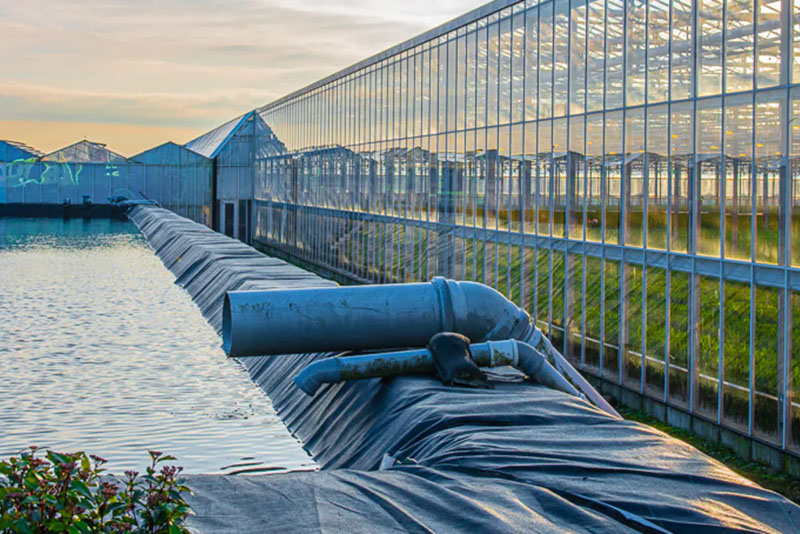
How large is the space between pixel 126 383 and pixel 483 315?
6557 millimetres

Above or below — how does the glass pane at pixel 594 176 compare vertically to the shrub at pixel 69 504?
above

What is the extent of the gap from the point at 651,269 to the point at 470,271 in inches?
339

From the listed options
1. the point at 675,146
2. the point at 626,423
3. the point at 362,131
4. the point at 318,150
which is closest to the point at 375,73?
the point at 362,131

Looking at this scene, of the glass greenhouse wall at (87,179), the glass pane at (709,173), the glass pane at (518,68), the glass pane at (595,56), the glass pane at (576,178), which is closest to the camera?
the glass pane at (709,173)

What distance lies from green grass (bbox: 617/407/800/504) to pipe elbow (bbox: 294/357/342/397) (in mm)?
5470

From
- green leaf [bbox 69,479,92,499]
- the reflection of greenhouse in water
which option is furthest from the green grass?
green leaf [bbox 69,479,92,499]

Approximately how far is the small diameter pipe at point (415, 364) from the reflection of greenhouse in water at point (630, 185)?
350 centimetres

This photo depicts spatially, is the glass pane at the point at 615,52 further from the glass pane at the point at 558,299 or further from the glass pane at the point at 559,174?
the glass pane at the point at 558,299

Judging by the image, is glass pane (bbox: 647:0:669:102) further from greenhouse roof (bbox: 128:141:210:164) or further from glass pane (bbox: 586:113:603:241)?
greenhouse roof (bbox: 128:141:210:164)

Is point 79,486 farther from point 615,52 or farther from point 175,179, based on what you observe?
point 175,179

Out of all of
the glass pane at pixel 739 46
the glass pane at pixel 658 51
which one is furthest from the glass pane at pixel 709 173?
the glass pane at pixel 658 51

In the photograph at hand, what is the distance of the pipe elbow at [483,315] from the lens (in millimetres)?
13453

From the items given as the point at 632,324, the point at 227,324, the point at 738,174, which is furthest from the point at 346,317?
the point at 632,324

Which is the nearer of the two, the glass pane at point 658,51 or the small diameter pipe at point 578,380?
the small diameter pipe at point 578,380
